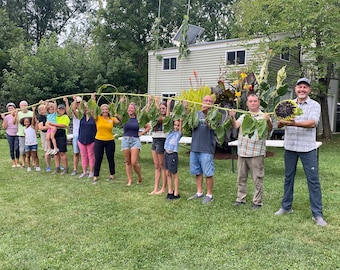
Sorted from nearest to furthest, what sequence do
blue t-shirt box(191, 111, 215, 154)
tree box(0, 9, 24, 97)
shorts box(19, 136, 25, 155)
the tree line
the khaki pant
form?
the khaki pant < blue t-shirt box(191, 111, 215, 154) < shorts box(19, 136, 25, 155) < the tree line < tree box(0, 9, 24, 97)

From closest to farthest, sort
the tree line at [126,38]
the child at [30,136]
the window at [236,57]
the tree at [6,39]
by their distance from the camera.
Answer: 1. the child at [30,136]
2. the tree line at [126,38]
3. the window at [236,57]
4. the tree at [6,39]

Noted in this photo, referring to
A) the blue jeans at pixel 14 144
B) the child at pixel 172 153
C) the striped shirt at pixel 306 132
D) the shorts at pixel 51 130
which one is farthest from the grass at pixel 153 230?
the blue jeans at pixel 14 144

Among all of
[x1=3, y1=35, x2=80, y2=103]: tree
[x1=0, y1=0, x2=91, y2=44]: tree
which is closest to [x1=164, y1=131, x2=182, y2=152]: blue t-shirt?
[x1=3, y1=35, x2=80, y2=103]: tree

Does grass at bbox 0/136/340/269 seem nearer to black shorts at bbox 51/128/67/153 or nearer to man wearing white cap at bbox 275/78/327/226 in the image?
man wearing white cap at bbox 275/78/327/226

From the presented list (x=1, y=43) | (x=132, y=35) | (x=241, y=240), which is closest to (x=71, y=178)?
(x=241, y=240)

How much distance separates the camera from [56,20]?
1414 inches

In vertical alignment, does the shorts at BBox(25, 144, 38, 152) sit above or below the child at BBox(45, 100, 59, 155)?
below

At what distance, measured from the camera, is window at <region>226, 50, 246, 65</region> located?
15.6m

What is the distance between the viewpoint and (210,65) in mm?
17094

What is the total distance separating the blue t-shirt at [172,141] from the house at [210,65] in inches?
351

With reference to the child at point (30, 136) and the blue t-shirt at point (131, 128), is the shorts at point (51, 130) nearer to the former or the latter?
the child at point (30, 136)

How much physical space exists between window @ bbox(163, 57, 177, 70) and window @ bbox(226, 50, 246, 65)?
3.66 meters

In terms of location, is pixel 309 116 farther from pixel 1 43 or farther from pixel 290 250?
pixel 1 43

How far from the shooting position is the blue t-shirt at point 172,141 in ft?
16.6
